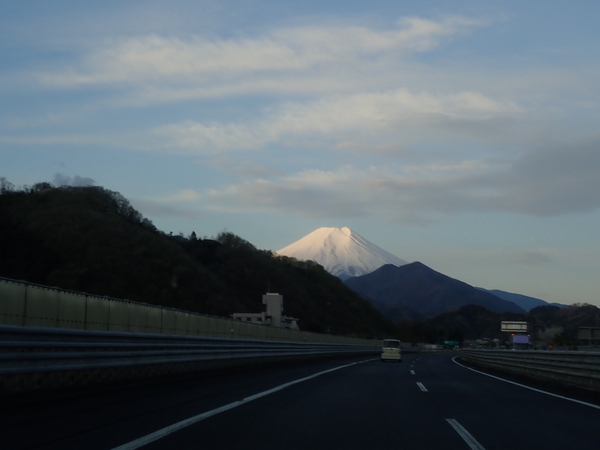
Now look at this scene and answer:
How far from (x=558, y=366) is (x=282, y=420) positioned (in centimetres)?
1248

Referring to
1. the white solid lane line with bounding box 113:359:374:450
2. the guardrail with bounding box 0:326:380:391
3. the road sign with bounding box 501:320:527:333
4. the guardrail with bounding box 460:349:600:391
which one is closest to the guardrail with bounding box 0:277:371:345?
the guardrail with bounding box 0:326:380:391

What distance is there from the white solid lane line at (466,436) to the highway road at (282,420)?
0.01 m

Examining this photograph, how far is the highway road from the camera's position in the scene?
7172mm

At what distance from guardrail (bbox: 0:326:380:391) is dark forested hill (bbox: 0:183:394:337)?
72.0 meters

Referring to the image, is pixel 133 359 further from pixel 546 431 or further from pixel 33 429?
pixel 546 431

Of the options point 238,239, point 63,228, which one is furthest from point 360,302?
point 63,228

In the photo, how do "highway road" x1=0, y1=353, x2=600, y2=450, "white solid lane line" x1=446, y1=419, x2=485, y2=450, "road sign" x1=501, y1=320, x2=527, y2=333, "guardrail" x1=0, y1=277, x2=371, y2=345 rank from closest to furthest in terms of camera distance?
"highway road" x1=0, y1=353, x2=600, y2=450, "white solid lane line" x1=446, y1=419, x2=485, y2=450, "guardrail" x1=0, y1=277, x2=371, y2=345, "road sign" x1=501, y1=320, x2=527, y2=333

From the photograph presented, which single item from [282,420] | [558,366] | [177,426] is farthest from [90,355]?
[558,366]

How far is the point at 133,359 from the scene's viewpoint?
40.3 feet

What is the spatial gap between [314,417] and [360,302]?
179090mm

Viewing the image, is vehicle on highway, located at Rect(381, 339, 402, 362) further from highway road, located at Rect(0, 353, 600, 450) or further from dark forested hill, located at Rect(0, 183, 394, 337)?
dark forested hill, located at Rect(0, 183, 394, 337)

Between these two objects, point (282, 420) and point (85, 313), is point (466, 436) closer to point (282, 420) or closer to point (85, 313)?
point (282, 420)

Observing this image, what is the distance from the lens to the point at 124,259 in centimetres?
9594

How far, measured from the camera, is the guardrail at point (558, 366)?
51.2ft
